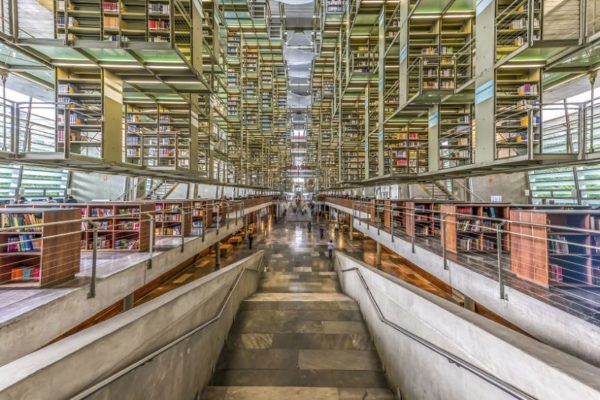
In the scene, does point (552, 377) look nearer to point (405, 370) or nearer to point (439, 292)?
point (405, 370)

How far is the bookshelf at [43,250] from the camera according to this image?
2.67 meters

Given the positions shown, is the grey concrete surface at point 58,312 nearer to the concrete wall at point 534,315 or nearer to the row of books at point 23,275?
the row of books at point 23,275

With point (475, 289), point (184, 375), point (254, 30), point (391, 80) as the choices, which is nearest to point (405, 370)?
point (475, 289)

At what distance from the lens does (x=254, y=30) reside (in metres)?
12.2

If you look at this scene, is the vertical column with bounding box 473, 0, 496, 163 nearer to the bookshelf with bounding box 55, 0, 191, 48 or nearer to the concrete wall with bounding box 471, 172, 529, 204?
the bookshelf with bounding box 55, 0, 191, 48

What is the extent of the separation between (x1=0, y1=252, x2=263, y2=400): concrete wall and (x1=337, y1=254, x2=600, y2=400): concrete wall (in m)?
2.36

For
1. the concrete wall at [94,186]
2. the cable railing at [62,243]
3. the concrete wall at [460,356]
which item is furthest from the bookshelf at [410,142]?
the concrete wall at [94,186]

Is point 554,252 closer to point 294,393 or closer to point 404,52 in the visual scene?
point 294,393

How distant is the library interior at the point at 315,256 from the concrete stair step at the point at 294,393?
0.09ft

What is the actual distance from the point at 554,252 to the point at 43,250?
533 cm

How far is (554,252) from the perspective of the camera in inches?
101

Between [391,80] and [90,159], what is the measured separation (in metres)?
9.57

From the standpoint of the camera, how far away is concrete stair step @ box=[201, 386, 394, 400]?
2748 millimetres

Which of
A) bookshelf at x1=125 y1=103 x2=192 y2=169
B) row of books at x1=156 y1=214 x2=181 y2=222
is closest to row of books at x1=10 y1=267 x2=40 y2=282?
row of books at x1=156 y1=214 x2=181 y2=222
